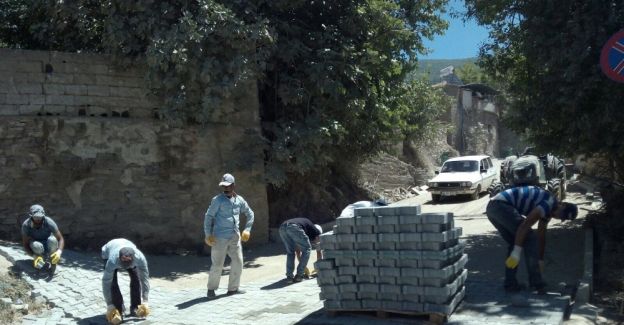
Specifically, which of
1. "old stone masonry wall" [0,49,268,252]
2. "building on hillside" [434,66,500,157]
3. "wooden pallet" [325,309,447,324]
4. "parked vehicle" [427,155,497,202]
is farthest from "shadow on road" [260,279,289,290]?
"building on hillside" [434,66,500,157]

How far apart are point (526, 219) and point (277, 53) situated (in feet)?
23.8

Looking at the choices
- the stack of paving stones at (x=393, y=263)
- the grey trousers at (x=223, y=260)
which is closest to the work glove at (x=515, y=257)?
the stack of paving stones at (x=393, y=263)

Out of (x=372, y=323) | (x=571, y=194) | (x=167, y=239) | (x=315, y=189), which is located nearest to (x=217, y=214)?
(x=372, y=323)

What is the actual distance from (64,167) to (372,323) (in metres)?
7.08

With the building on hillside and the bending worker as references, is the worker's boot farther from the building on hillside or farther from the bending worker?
the building on hillside

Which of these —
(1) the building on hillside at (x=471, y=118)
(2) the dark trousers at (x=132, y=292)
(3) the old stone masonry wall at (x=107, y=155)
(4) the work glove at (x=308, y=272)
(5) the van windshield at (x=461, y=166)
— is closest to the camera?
(2) the dark trousers at (x=132, y=292)

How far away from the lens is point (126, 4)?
11.2 m

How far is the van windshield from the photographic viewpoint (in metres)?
20.7

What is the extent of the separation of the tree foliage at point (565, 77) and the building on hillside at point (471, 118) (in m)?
24.8

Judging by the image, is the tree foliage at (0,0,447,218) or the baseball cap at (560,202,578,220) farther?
the tree foliage at (0,0,447,218)

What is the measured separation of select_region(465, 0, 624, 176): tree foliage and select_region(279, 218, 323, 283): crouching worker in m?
4.17

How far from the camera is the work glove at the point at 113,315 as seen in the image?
6922mm

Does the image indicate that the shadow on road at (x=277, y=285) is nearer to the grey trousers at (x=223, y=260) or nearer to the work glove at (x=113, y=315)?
the grey trousers at (x=223, y=260)

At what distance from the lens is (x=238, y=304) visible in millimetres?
7828
